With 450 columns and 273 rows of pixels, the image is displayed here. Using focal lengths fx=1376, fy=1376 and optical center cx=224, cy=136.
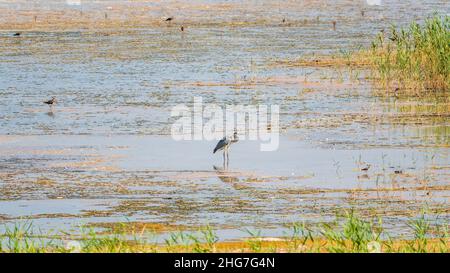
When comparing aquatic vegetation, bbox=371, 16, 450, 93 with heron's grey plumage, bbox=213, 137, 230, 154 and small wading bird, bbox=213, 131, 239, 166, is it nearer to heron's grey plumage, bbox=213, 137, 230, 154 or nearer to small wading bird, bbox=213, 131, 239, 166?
small wading bird, bbox=213, 131, 239, 166

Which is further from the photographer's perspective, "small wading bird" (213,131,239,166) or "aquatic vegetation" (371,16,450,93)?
"aquatic vegetation" (371,16,450,93)

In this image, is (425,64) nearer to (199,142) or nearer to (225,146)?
(199,142)

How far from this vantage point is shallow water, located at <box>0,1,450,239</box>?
15.4 m

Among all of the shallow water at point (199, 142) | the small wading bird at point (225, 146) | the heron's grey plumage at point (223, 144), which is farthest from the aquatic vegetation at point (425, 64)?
the heron's grey plumage at point (223, 144)

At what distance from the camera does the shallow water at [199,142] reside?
15.4 m

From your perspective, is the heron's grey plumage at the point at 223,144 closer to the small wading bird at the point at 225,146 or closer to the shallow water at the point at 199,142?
the small wading bird at the point at 225,146

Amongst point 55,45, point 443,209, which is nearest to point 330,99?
point 443,209

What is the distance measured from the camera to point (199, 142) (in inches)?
811

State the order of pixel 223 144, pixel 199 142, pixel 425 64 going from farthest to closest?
pixel 425 64, pixel 199 142, pixel 223 144

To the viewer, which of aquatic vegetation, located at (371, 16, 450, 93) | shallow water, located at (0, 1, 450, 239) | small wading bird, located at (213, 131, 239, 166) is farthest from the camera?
aquatic vegetation, located at (371, 16, 450, 93)

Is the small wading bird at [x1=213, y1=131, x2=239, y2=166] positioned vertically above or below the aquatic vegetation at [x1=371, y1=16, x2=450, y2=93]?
below

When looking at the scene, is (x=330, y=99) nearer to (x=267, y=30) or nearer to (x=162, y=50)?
(x=162, y=50)

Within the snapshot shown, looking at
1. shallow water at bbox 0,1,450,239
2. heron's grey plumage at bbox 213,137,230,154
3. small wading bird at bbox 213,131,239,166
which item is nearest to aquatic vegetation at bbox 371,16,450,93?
shallow water at bbox 0,1,450,239

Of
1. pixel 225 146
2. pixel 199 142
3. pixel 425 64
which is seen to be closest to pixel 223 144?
pixel 225 146
